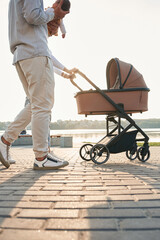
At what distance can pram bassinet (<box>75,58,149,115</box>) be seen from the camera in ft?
12.2

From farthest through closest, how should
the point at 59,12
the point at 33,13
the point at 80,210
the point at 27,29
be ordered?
1. the point at 59,12
2. the point at 27,29
3. the point at 33,13
4. the point at 80,210

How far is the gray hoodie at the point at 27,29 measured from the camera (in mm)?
2529

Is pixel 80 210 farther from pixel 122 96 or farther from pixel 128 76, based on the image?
pixel 128 76

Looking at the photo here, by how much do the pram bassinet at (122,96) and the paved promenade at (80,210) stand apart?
1878 millimetres

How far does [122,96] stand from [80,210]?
2.75 meters

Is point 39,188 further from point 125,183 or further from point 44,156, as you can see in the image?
point 44,156

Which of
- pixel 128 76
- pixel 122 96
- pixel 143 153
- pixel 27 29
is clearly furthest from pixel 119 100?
pixel 27 29

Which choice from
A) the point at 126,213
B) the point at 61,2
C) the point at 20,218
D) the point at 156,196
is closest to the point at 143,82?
the point at 61,2

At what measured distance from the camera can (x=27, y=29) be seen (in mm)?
2650

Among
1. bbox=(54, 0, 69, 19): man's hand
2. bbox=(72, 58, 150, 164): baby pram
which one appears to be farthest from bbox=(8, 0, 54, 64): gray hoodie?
bbox=(72, 58, 150, 164): baby pram

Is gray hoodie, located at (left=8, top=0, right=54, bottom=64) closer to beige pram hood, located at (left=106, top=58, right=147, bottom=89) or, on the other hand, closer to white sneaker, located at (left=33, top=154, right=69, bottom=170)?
white sneaker, located at (left=33, top=154, right=69, bottom=170)

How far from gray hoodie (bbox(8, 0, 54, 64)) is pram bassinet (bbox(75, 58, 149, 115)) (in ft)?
4.31

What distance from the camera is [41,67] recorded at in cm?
261

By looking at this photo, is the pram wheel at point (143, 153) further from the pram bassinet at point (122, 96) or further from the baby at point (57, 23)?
the baby at point (57, 23)
